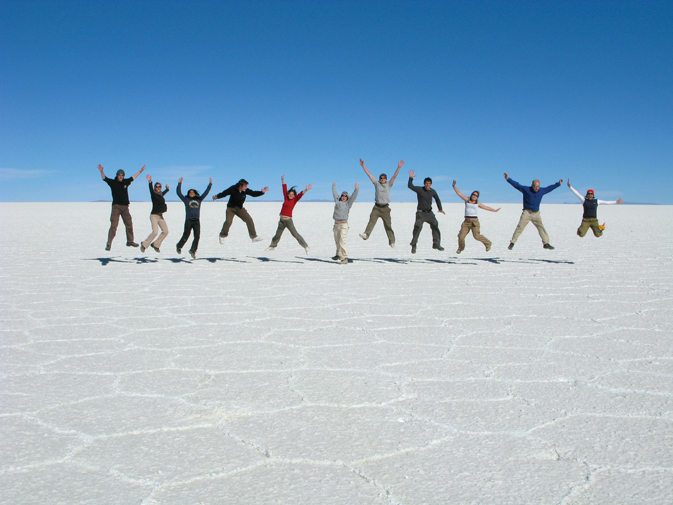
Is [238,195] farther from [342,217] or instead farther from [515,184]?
[515,184]

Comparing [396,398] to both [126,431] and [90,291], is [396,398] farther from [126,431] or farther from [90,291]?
[90,291]

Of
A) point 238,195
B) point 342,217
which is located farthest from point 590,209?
point 238,195

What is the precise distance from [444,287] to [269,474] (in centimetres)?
554

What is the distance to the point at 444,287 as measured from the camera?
7.56 metres

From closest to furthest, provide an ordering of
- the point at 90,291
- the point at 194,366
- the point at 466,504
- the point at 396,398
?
the point at 466,504 → the point at 396,398 → the point at 194,366 → the point at 90,291

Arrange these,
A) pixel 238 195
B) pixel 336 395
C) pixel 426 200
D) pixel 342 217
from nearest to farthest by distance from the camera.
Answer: pixel 336 395
pixel 342 217
pixel 238 195
pixel 426 200

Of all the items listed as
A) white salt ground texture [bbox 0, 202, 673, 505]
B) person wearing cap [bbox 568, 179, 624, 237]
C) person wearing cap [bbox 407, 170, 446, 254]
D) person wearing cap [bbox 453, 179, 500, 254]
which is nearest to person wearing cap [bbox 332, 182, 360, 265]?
person wearing cap [bbox 407, 170, 446, 254]

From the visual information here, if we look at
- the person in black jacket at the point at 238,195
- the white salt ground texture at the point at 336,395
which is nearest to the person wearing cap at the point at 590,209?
the white salt ground texture at the point at 336,395

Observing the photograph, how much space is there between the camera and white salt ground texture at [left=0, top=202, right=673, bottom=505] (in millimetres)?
2281

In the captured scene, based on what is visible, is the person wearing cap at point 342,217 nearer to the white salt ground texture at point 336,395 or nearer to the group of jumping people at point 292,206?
the group of jumping people at point 292,206

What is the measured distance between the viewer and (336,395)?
3.28 metres

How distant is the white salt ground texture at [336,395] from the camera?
2281mm

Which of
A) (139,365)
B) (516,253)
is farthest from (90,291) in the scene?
(516,253)

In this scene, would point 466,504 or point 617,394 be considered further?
point 617,394
